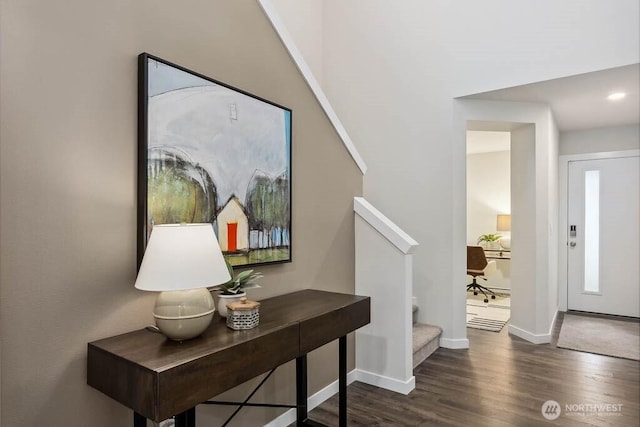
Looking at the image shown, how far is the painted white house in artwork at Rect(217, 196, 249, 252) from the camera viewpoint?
1801 mm

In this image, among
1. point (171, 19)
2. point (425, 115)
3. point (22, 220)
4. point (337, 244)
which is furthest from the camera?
point (425, 115)

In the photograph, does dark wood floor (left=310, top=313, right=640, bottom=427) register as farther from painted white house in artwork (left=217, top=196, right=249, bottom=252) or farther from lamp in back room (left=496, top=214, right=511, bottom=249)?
lamp in back room (left=496, top=214, right=511, bottom=249)

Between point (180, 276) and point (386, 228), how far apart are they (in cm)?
180

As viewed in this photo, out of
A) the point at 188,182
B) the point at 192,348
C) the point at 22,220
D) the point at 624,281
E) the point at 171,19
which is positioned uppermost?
the point at 171,19

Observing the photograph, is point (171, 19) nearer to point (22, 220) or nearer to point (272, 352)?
point (22, 220)

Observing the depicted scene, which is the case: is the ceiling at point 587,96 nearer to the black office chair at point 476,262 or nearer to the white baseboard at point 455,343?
the black office chair at point 476,262

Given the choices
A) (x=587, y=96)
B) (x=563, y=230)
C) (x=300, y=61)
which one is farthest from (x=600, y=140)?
(x=300, y=61)

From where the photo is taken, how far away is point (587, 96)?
3.63m

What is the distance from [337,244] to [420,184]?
157cm

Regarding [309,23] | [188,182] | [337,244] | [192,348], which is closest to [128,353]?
[192,348]

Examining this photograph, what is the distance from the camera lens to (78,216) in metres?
1.29

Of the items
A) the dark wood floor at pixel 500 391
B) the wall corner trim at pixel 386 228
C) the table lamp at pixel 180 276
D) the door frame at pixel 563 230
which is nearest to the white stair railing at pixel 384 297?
the wall corner trim at pixel 386 228

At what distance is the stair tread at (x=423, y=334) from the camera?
3.31m

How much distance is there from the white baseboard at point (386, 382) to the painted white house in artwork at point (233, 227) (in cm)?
161
